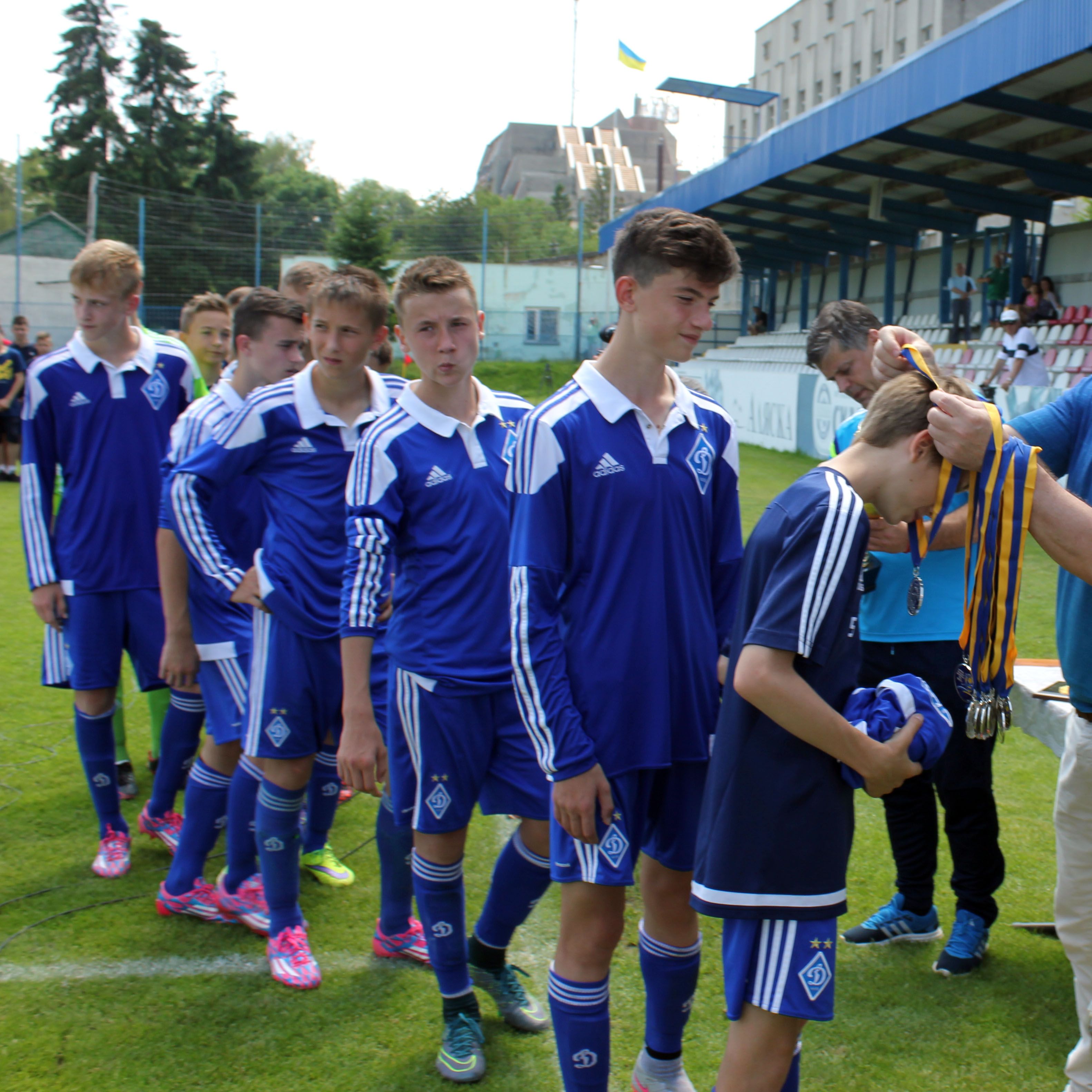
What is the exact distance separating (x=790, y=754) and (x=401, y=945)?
1902 millimetres

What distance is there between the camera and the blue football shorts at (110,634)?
393 cm

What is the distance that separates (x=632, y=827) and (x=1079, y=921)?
1125mm

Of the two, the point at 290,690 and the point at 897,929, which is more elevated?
the point at 290,690

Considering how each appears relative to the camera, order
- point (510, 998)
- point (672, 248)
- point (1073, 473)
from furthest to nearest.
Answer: point (510, 998) → point (1073, 473) → point (672, 248)

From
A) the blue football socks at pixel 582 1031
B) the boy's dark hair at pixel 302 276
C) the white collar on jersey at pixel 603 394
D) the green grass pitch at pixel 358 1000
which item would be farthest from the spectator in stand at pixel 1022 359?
the blue football socks at pixel 582 1031

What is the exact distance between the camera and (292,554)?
3.18 meters

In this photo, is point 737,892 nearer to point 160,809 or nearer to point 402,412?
point 402,412

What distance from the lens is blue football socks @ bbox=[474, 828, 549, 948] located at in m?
2.82

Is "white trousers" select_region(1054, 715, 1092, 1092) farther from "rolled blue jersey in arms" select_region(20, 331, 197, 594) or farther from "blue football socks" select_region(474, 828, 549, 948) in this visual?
"rolled blue jersey in arms" select_region(20, 331, 197, 594)

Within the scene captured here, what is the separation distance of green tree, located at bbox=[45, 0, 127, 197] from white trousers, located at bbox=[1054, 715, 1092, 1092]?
54.7 metres

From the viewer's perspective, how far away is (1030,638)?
6898mm

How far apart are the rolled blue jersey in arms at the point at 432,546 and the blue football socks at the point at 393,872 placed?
0.72 metres

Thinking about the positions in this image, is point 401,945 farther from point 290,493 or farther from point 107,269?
point 107,269

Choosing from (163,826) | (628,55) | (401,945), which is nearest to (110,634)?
(163,826)
